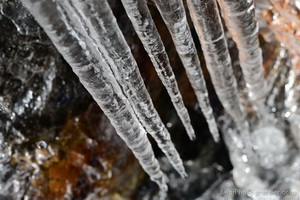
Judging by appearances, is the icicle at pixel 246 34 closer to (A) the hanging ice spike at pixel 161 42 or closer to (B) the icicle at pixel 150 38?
(A) the hanging ice spike at pixel 161 42

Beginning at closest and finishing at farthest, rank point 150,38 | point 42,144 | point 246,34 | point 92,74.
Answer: point 92,74 → point 150,38 → point 246,34 → point 42,144

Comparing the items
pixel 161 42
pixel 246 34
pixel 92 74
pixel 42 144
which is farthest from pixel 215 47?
pixel 42 144

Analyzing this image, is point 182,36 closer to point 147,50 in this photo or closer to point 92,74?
point 147,50

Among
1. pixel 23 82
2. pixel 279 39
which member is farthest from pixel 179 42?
pixel 279 39

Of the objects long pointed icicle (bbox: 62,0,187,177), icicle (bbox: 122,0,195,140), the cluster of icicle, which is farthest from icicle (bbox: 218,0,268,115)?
long pointed icicle (bbox: 62,0,187,177)

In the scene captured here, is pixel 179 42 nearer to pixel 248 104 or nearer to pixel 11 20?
pixel 11 20
